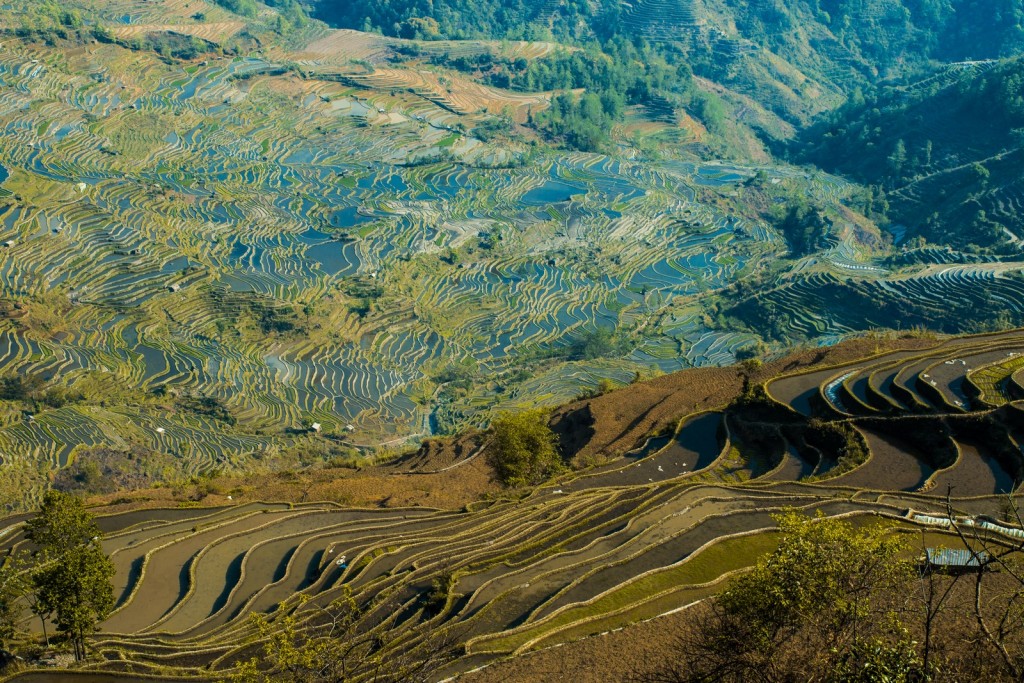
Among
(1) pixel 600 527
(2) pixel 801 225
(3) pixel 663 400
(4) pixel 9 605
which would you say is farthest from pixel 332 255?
(4) pixel 9 605

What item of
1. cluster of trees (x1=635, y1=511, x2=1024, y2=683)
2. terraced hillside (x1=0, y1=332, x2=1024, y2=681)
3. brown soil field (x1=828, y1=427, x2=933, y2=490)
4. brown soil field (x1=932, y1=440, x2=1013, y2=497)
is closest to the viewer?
cluster of trees (x1=635, y1=511, x2=1024, y2=683)

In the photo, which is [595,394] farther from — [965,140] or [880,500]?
[965,140]

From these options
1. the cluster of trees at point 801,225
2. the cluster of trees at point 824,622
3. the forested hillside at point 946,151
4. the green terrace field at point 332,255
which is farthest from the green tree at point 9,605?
the forested hillside at point 946,151

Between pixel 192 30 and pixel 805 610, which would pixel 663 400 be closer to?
pixel 805 610

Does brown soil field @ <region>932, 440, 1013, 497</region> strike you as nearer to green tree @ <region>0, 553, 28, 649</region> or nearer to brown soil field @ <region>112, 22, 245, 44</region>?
green tree @ <region>0, 553, 28, 649</region>

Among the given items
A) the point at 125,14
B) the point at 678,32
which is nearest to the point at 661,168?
the point at 678,32

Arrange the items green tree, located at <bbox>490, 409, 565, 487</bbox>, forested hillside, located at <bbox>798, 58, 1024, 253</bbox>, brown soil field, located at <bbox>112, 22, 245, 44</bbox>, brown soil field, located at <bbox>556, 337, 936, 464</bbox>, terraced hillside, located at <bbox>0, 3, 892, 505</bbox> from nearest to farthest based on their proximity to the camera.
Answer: green tree, located at <bbox>490, 409, 565, 487</bbox>
brown soil field, located at <bbox>556, 337, 936, 464</bbox>
terraced hillside, located at <bbox>0, 3, 892, 505</bbox>
forested hillside, located at <bbox>798, 58, 1024, 253</bbox>
brown soil field, located at <bbox>112, 22, 245, 44</bbox>

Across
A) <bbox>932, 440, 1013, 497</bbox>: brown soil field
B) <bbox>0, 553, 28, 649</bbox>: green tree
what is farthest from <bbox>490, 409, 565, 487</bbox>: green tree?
<bbox>0, 553, 28, 649</bbox>: green tree
